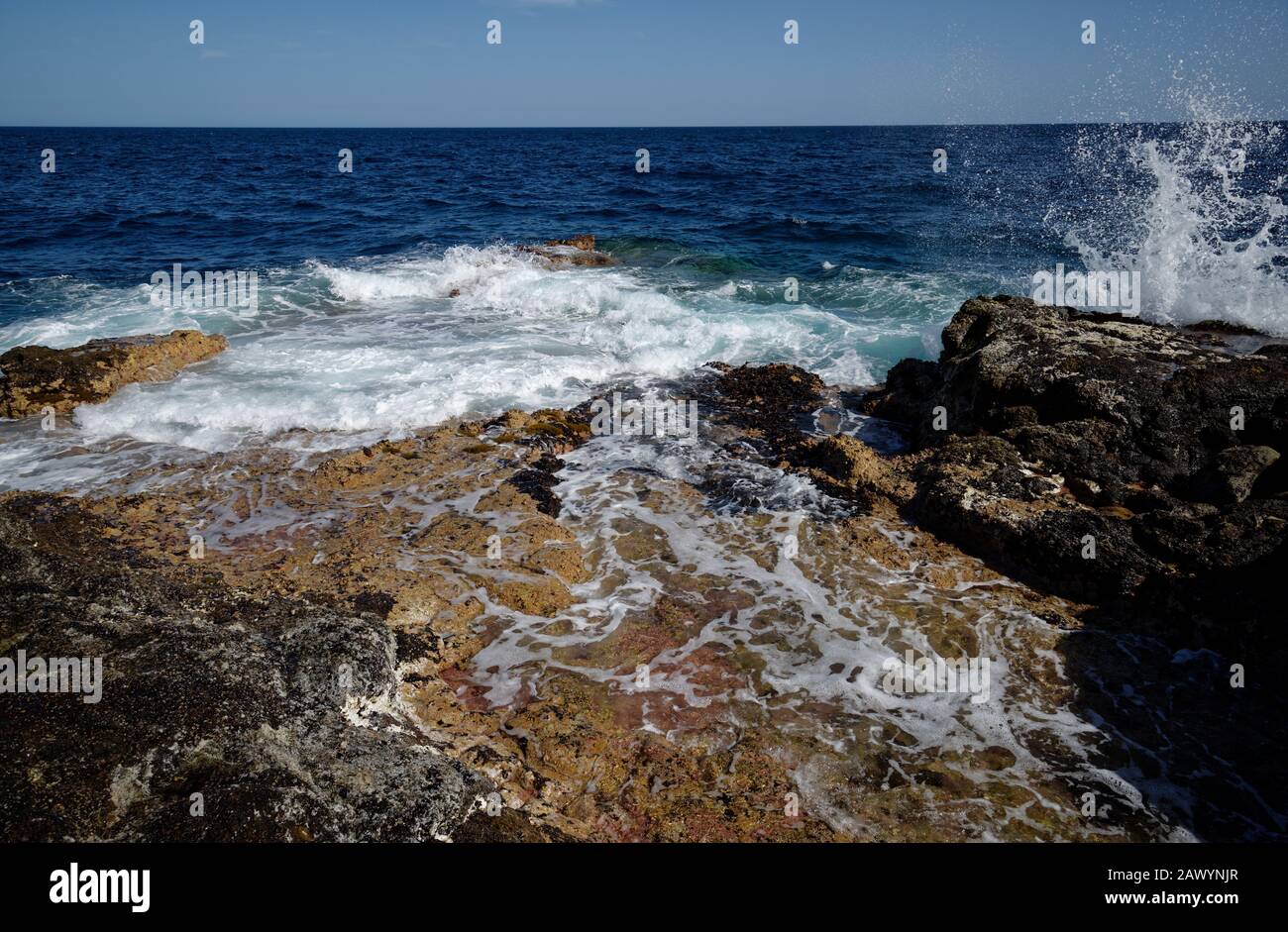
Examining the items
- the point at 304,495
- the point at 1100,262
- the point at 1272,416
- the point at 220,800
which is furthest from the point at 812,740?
the point at 1100,262

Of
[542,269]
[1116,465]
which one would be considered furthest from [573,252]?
[1116,465]

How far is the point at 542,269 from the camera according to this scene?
1842cm

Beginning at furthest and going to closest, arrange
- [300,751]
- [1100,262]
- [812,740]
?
[1100,262]
[812,740]
[300,751]

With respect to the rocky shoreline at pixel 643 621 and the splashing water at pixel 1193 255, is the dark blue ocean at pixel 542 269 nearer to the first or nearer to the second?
the splashing water at pixel 1193 255

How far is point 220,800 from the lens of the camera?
3404 mm

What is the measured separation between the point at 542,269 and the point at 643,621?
14.4m

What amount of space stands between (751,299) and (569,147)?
5499 centimetres

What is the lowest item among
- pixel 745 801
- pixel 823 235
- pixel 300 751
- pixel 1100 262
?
pixel 745 801

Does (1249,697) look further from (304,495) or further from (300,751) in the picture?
(304,495)

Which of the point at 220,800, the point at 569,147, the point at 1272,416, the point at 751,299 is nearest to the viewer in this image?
the point at 220,800

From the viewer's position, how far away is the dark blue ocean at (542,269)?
36.2 feet

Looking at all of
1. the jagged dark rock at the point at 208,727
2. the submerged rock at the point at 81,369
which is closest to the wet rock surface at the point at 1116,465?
the jagged dark rock at the point at 208,727

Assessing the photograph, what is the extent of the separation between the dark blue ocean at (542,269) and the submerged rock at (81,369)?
49 cm

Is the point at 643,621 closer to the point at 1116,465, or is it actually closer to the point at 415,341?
the point at 1116,465
